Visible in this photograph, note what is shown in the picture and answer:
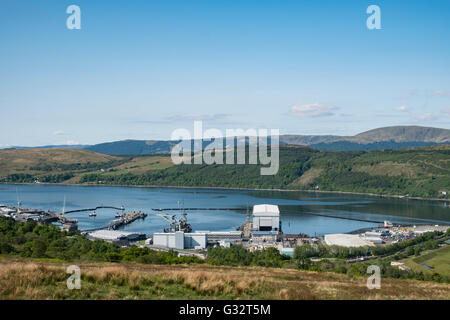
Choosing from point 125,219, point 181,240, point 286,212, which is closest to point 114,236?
point 181,240

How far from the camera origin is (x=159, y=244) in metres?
38.4

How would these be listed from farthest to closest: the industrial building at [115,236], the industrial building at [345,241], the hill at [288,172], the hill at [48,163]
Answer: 1. the hill at [48,163]
2. the hill at [288,172]
3. the industrial building at [115,236]
4. the industrial building at [345,241]

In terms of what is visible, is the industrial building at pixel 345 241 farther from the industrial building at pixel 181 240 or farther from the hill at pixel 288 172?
the hill at pixel 288 172

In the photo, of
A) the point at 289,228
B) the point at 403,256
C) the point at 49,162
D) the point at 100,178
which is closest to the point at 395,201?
the point at 289,228

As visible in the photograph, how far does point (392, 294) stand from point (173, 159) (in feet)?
480

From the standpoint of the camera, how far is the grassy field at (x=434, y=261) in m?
28.7

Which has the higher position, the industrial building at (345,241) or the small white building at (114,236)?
the industrial building at (345,241)

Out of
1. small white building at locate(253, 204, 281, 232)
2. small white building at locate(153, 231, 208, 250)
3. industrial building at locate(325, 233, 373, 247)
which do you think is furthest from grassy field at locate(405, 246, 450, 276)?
small white building at locate(253, 204, 281, 232)

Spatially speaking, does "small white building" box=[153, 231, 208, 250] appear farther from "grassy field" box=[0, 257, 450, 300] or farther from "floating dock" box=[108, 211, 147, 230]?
"grassy field" box=[0, 257, 450, 300]

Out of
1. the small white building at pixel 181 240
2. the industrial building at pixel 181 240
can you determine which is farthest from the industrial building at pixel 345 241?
the small white building at pixel 181 240

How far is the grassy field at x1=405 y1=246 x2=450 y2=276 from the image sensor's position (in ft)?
94.2
